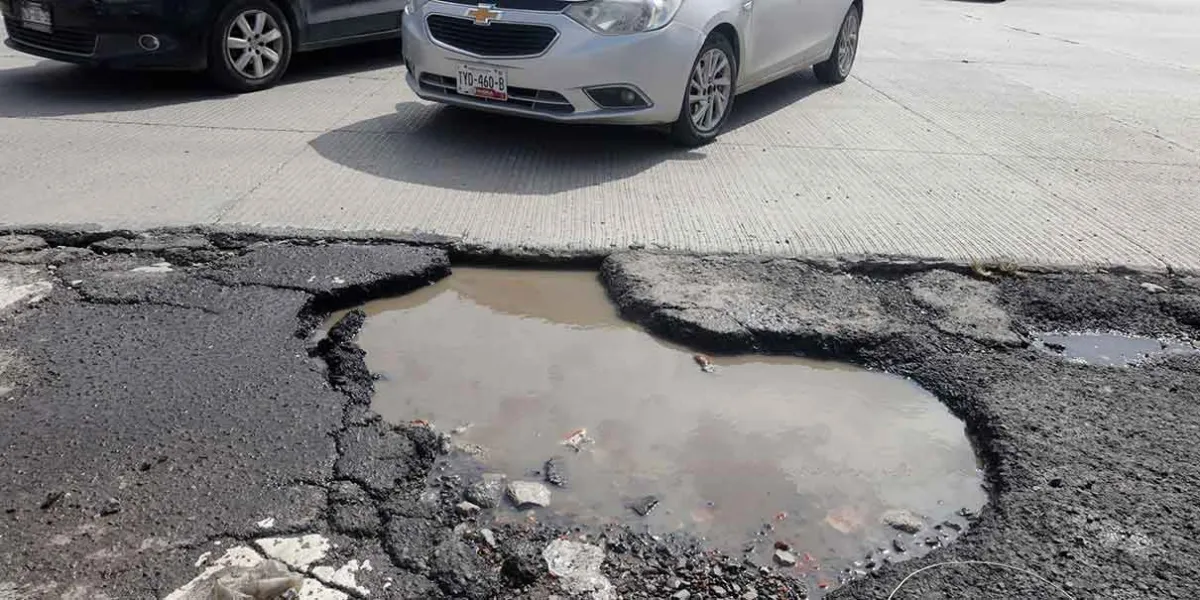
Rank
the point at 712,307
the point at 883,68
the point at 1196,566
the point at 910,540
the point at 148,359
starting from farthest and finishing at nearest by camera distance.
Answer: the point at 883,68 → the point at 712,307 → the point at 148,359 → the point at 910,540 → the point at 1196,566

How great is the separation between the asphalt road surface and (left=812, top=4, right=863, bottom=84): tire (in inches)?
6.9

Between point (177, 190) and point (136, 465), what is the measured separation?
3.01 m

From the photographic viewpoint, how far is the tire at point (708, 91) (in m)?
7.41

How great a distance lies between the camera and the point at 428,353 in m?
4.55

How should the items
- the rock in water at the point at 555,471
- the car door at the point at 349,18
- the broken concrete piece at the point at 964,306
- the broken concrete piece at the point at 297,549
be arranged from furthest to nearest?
the car door at the point at 349,18
the broken concrete piece at the point at 964,306
the rock in water at the point at 555,471
the broken concrete piece at the point at 297,549

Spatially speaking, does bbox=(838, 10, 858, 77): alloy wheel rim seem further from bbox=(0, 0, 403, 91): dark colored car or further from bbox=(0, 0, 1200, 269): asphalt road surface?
bbox=(0, 0, 403, 91): dark colored car

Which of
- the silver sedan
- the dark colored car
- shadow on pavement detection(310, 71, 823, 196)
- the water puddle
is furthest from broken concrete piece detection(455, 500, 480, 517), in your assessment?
the dark colored car

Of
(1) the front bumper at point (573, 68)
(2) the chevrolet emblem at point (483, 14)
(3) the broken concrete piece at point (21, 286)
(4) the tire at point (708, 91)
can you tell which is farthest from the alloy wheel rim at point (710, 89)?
(3) the broken concrete piece at point (21, 286)

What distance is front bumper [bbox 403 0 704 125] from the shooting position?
22.4ft

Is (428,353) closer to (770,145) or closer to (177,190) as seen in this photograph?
(177,190)

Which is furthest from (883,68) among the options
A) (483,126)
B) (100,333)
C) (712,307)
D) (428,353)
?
(100,333)

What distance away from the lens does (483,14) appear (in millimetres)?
7012

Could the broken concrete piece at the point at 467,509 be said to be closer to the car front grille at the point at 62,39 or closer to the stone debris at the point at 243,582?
the stone debris at the point at 243,582

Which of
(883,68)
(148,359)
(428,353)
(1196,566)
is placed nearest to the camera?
(1196,566)
